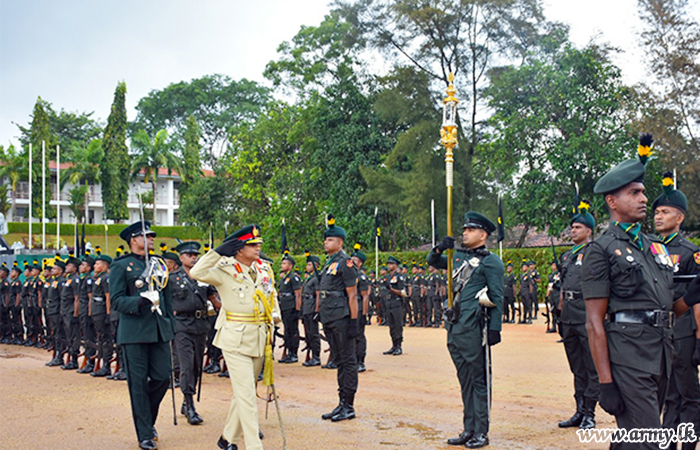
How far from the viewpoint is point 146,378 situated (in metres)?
6.80

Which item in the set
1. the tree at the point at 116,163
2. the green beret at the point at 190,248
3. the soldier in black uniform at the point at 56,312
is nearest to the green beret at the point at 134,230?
the green beret at the point at 190,248

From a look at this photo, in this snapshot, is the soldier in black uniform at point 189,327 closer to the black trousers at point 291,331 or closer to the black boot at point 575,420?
the black boot at point 575,420

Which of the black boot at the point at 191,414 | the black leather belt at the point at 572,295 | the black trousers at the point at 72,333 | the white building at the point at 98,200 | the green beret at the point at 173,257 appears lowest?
the black boot at the point at 191,414

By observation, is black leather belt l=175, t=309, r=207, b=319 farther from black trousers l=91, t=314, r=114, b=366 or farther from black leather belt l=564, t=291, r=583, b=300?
black leather belt l=564, t=291, r=583, b=300

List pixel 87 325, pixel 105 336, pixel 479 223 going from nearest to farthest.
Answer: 1. pixel 479 223
2. pixel 105 336
3. pixel 87 325

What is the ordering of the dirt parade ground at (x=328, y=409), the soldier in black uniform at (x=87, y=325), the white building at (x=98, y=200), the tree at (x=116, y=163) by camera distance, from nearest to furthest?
the dirt parade ground at (x=328, y=409), the soldier in black uniform at (x=87, y=325), the tree at (x=116, y=163), the white building at (x=98, y=200)

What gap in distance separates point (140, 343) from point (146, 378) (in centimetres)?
36

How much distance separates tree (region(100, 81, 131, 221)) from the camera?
178ft

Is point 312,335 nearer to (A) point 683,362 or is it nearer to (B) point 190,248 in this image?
(B) point 190,248

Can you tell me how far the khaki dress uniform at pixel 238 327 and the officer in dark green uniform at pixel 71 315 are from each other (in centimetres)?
809

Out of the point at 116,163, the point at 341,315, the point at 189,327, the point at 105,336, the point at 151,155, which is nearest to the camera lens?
the point at 341,315

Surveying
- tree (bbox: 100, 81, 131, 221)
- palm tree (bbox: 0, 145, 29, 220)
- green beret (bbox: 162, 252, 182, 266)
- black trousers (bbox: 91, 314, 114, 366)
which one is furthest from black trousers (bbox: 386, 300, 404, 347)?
palm tree (bbox: 0, 145, 29, 220)

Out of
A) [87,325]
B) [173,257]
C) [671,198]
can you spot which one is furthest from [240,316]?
[87,325]

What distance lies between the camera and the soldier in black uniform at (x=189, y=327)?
8.06 metres
